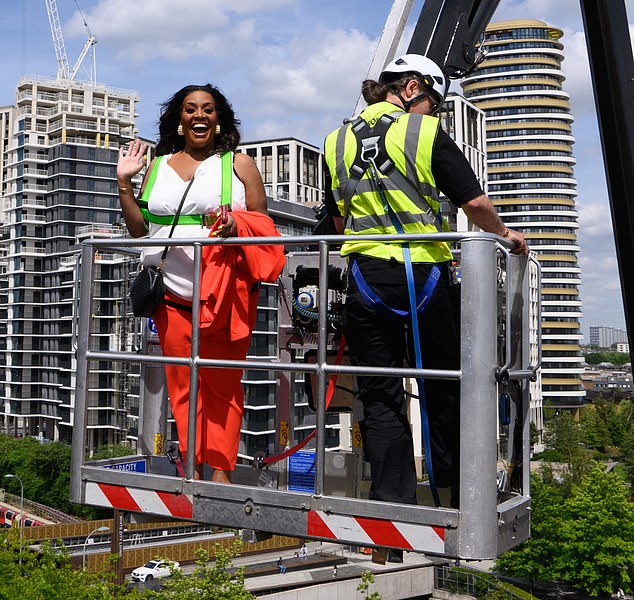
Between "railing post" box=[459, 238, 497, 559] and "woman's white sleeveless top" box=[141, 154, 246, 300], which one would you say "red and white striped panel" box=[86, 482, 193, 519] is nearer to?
"woman's white sleeveless top" box=[141, 154, 246, 300]

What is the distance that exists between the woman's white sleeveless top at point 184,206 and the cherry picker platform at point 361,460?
0.80 feet

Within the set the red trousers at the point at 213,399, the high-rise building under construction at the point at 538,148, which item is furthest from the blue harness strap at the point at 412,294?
the high-rise building under construction at the point at 538,148

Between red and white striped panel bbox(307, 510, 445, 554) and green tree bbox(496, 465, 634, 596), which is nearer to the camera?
red and white striped panel bbox(307, 510, 445, 554)

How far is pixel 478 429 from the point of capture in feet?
12.9

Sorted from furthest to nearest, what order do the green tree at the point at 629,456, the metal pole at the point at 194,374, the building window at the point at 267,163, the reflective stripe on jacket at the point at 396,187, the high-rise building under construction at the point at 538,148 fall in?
the high-rise building under construction at the point at 538,148, the building window at the point at 267,163, the green tree at the point at 629,456, the metal pole at the point at 194,374, the reflective stripe on jacket at the point at 396,187

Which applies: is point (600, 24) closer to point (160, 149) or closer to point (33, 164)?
point (160, 149)

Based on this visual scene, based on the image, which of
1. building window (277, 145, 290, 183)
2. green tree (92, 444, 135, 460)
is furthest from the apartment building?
building window (277, 145, 290, 183)

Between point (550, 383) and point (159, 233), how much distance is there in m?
118

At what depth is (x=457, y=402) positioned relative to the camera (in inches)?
174

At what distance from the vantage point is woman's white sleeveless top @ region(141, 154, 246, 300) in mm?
5047

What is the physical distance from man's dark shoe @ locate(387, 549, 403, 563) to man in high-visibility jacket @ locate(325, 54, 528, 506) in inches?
10.3

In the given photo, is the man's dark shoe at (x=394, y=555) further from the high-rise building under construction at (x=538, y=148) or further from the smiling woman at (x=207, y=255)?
the high-rise building under construction at (x=538, y=148)

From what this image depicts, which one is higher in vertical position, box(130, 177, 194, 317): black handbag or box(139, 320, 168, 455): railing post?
box(130, 177, 194, 317): black handbag

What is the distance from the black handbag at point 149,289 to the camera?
5047 millimetres
